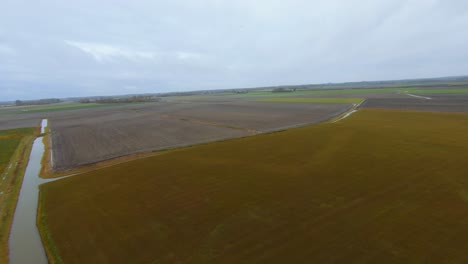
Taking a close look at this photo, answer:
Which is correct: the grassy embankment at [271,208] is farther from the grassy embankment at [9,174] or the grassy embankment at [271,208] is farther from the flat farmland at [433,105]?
the flat farmland at [433,105]

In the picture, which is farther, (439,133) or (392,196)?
(439,133)

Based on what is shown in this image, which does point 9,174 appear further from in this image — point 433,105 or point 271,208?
point 433,105

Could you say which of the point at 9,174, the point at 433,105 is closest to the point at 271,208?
the point at 9,174

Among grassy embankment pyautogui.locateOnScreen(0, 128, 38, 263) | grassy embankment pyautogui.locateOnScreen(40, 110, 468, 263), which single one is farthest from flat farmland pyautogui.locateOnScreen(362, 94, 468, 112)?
grassy embankment pyautogui.locateOnScreen(0, 128, 38, 263)

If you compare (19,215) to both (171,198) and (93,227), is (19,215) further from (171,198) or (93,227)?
(171,198)

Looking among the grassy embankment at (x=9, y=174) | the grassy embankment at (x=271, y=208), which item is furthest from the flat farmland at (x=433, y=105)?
the grassy embankment at (x=9, y=174)

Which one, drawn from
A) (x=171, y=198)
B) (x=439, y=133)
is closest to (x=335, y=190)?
(x=171, y=198)
